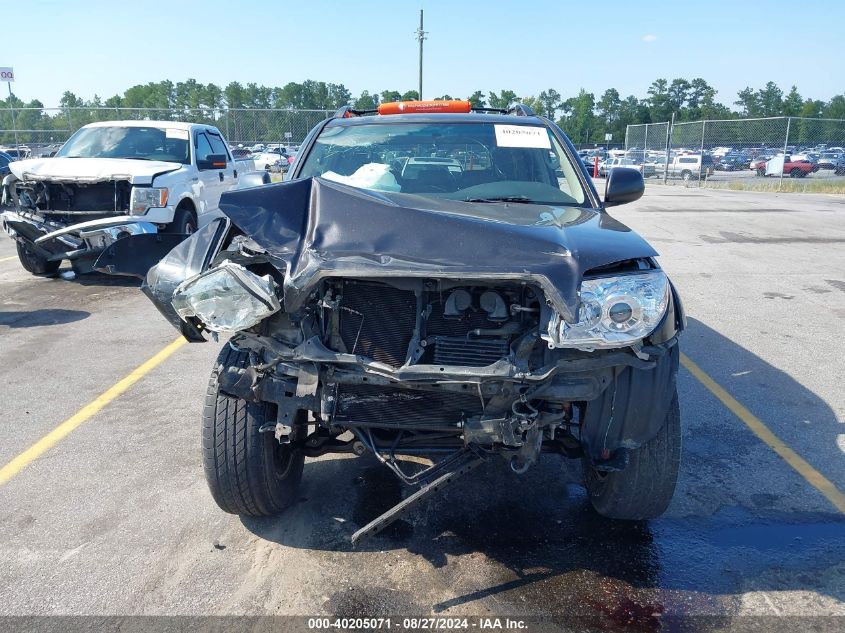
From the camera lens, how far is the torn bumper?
299 inches

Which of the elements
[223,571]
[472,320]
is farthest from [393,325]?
[223,571]

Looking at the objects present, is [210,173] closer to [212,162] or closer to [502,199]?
[212,162]

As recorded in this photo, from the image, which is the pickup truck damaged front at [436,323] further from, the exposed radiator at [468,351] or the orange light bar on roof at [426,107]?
the orange light bar on roof at [426,107]

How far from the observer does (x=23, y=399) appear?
16.0ft

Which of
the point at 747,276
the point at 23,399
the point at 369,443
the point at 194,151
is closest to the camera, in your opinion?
the point at 369,443

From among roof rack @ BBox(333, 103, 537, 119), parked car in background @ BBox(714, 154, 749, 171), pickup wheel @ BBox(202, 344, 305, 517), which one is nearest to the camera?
pickup wheel @ BBox(202, 344, 305, 517)

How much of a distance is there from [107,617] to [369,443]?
1.21 metres

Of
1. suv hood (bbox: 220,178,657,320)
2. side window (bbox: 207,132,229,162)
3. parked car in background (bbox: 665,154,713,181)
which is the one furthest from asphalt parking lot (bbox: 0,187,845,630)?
parked car in background (bbox: 665,154,713,181)

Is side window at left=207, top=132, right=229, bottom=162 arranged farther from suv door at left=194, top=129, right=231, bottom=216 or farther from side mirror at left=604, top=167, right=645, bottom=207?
side mirror at left=604, top=167, right=645, bottom=207

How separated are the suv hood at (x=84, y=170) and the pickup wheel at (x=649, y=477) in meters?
7.13

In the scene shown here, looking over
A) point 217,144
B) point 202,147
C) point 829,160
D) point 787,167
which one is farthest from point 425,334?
point 829,160

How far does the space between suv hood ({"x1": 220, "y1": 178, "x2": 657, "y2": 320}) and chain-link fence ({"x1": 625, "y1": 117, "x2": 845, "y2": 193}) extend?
88.1ft

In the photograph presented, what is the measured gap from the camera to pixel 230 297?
2.69m

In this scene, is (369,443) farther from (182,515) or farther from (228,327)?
(182,515)
